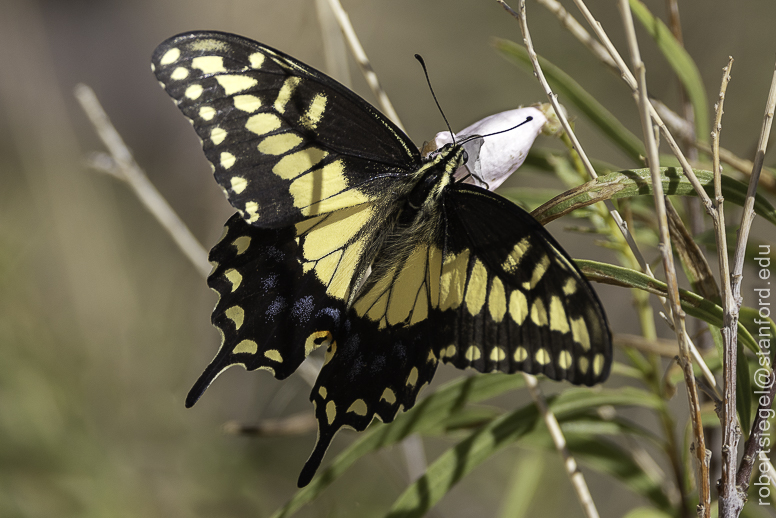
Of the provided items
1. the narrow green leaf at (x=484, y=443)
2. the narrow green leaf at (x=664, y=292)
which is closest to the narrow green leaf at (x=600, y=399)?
the narrow green leaf at (x=484, y=443)

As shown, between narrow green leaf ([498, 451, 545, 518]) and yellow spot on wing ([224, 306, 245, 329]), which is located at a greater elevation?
yellow spot on wing ([224, 306, 245, 329])

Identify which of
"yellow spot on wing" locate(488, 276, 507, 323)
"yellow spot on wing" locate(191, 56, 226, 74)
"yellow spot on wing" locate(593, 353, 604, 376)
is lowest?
"yellow spot on wing" locate(593, 353, 604, 376)

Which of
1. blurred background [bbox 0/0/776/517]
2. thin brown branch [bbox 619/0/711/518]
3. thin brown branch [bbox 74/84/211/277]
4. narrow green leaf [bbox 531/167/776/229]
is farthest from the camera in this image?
blurred background [bbox 0/0/776/517]

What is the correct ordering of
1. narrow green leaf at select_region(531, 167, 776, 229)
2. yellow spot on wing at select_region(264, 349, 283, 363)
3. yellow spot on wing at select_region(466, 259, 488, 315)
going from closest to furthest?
narrow green leaf at select_region(531, 167, 776, 229) < yellow spot on wing at select_region(466, 259, 488, 315) < yellow spot on wing at select_region(264, 349, 283, 363)

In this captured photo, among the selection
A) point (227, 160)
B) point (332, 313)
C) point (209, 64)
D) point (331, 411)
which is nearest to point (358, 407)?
point (331, 411)

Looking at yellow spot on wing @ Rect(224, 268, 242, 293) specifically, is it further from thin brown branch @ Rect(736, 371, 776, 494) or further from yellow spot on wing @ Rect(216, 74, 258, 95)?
thin brown branch @ Rect(736, 371, 776, 494)

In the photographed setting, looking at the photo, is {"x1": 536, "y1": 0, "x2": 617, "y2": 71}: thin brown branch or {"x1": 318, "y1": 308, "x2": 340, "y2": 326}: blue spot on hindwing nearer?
{"x1": 536, "y1": 0, "x2": 617, "y2": 71}: thin brown branch

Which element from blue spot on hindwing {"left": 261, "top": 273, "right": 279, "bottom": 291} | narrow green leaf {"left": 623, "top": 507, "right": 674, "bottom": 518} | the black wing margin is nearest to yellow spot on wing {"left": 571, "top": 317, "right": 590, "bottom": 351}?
the black wing margin
